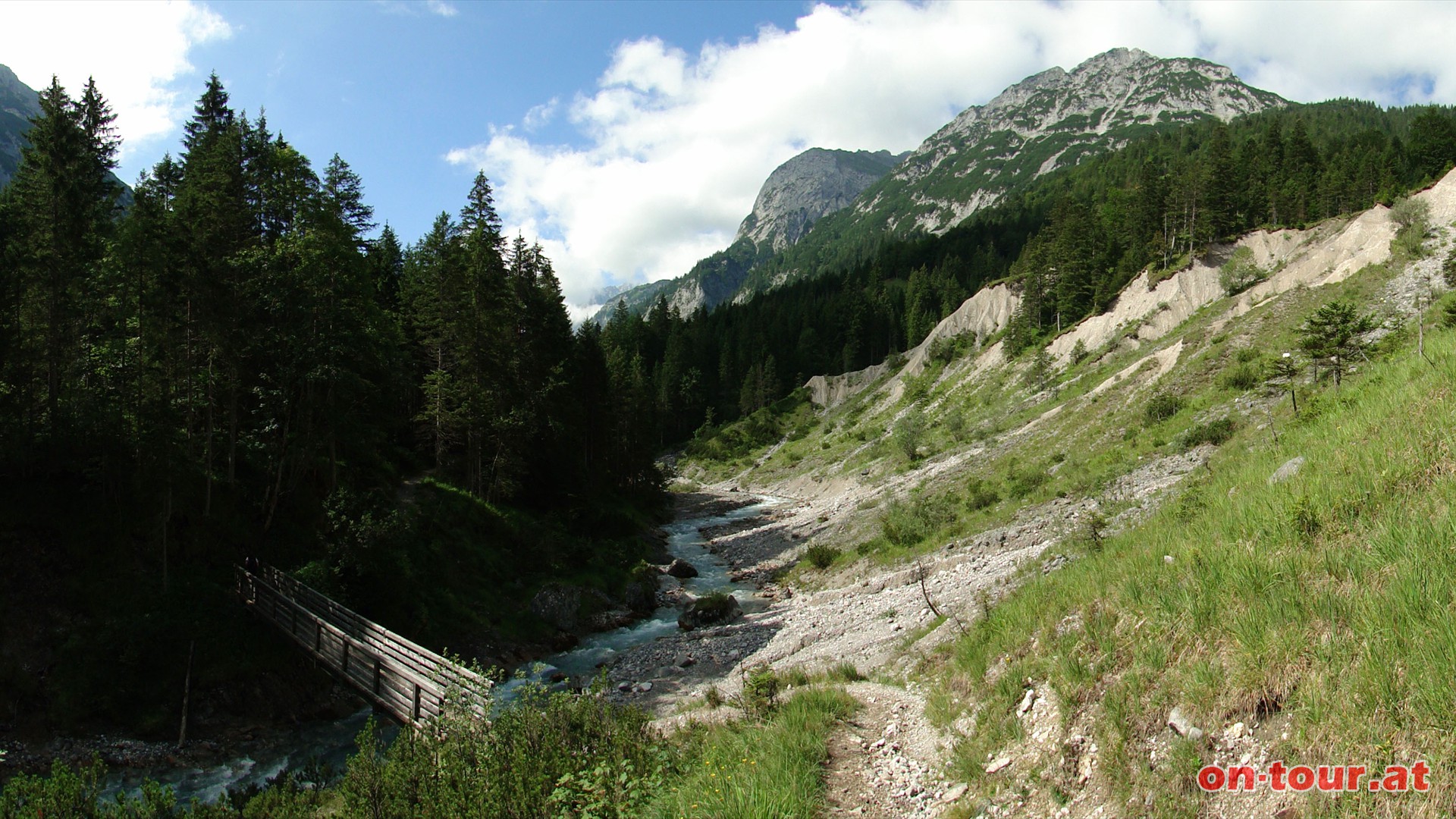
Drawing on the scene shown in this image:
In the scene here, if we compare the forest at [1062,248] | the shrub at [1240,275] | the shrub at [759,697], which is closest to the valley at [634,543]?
the shrub at [759,697]

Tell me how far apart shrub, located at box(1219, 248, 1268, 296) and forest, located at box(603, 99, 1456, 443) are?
445 cm

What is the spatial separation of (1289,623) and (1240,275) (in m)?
62.3

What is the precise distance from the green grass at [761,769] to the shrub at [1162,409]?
28.2m

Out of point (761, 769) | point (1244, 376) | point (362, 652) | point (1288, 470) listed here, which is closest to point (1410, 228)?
point (1244, 376)

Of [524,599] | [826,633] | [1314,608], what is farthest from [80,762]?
[1314,608]

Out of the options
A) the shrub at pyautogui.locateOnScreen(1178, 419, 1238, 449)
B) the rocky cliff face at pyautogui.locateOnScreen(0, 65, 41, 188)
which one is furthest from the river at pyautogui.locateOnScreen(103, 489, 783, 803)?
the rocky cliff face at pyautogui.locateOnScreen(0, 65, 41, 188)

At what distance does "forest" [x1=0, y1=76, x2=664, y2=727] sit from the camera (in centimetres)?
1730

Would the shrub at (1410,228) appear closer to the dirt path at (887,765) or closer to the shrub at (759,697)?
the dirt path at (887,765)

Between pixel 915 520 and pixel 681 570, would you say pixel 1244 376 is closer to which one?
pixel 915 520

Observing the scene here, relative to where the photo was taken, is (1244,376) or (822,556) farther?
(822,556)

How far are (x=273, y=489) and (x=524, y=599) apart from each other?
10110mm

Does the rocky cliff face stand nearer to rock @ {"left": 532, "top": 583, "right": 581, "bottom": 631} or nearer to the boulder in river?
rock @ {"left": 532, "top": 583, "right": 581, "bottom": 631}

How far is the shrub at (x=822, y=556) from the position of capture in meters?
29.4

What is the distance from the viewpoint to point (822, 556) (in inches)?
1168
